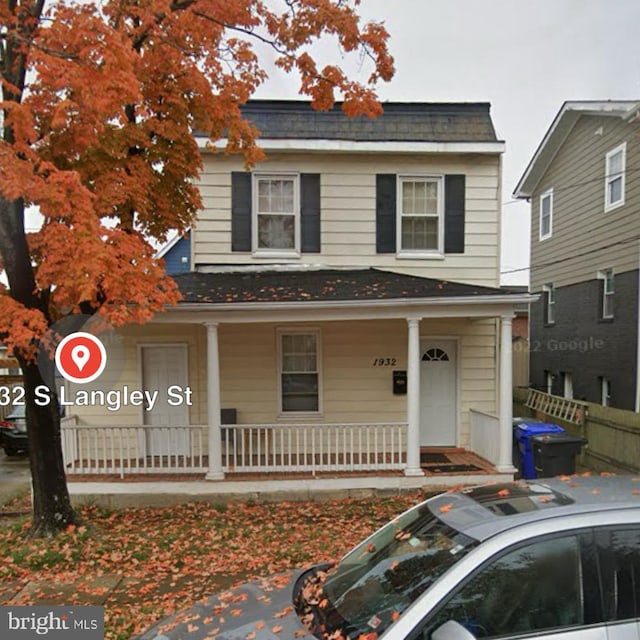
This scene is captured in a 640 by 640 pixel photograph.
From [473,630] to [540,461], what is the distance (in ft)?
19.9

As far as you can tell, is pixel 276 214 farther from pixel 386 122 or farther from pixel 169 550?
pixel 169 550

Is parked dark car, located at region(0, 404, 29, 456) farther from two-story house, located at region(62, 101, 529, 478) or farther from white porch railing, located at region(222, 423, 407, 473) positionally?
white porch railing, located at region(222, 423, 407, 473)

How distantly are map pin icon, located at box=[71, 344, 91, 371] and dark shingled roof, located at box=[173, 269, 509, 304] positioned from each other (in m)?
1.81

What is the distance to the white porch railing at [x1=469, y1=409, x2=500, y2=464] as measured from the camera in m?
7.68

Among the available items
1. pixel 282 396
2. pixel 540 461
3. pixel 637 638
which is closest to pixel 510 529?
pixel 637 638

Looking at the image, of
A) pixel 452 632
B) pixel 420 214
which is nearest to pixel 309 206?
pixel 420 214

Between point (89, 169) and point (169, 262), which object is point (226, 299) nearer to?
point (89, 169)

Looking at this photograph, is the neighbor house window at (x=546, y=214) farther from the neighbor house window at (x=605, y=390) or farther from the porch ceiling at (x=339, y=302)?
the porch ceiling at (x=339, y=302)

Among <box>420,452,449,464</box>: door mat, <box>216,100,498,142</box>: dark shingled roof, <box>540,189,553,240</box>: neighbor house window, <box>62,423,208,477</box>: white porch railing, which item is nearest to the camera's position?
<box>62,423,208,477</box>: white porch railing

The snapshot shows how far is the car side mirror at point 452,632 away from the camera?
1.88 meters

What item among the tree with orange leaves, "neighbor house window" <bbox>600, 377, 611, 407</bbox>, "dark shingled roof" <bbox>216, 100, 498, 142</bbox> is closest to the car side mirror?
the tree with orange leaves

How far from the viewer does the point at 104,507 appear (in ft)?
23.6

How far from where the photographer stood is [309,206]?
8.99 meters

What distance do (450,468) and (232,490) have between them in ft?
11.9
